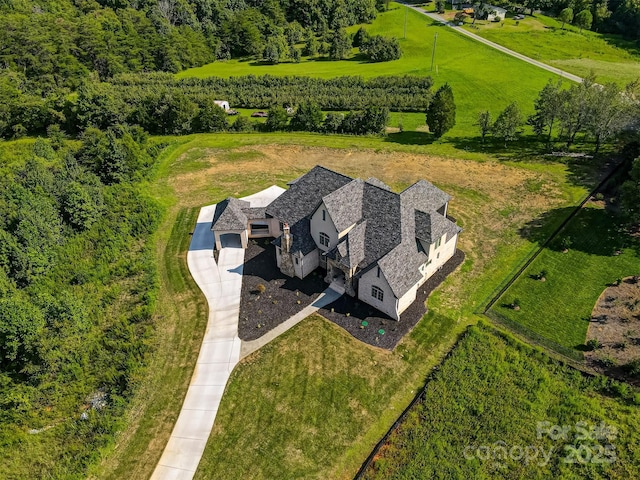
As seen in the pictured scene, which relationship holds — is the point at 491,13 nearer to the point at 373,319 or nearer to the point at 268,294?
the point at 373,319

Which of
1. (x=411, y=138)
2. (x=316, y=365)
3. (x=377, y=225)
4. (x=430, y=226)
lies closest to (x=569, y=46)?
(x=411, y=138)

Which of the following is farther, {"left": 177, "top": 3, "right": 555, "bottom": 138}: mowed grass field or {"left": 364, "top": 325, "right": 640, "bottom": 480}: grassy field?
{"left": 177, "top": 3, "right": 555, "bottom": 138}: mowed grass field

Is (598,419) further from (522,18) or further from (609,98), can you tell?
(522,18)

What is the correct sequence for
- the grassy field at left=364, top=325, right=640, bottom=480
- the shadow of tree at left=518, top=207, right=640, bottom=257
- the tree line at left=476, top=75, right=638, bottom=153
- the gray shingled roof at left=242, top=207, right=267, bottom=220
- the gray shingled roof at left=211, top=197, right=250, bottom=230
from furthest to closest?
the tree line at left=476, top=75, right=638, bottom=153 < the gray shingled roof at left=242, top=207, right=267, bottom=220 < the gray shingled roof at left=211, top=197, right=250, bottom=230 < the shadow of tree at left=518, top=207, right=640, bottom=257 < the grassy field at left=364, top=325, right=640, bottom=480

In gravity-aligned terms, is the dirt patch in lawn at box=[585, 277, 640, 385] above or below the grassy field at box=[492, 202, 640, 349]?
below

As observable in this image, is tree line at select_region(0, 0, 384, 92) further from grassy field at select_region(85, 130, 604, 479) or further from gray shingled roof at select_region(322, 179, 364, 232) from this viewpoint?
gray shingled roof at select_region(322, 179, 364, 232)

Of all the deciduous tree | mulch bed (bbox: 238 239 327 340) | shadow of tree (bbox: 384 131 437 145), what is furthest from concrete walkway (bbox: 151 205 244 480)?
the deciduous tree
